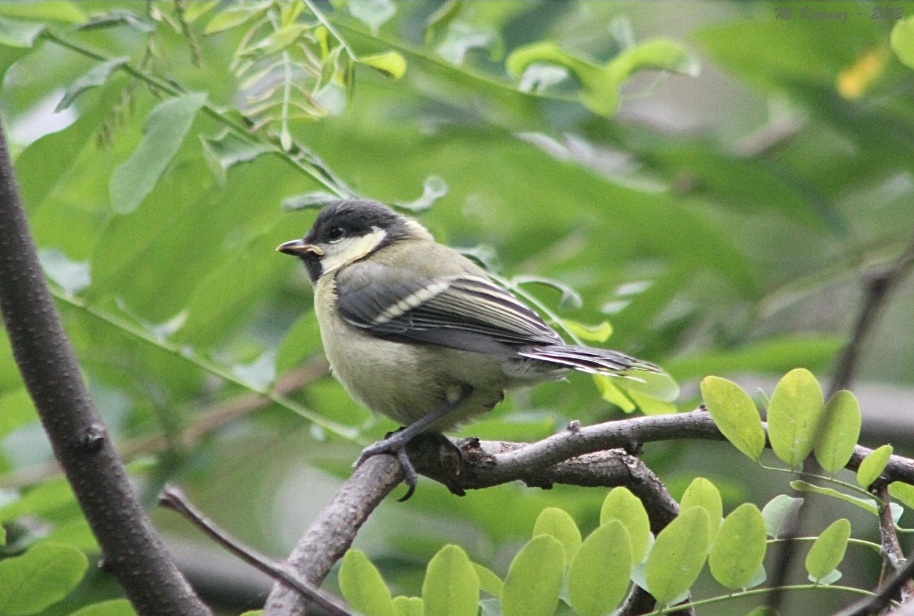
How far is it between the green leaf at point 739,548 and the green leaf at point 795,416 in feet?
0.44

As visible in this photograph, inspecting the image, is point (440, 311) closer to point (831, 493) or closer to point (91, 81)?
point (91, 81)

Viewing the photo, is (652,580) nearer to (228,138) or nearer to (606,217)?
(228,138)

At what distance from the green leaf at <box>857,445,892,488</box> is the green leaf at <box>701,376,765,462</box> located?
190 mm

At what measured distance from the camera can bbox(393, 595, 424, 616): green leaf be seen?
1875 millimetres

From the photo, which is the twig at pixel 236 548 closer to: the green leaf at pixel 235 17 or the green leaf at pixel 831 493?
the green leaf at pixel 831 493

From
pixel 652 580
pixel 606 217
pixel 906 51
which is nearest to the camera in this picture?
pixel 652 580

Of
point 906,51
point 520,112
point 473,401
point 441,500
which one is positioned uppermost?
point 906,51

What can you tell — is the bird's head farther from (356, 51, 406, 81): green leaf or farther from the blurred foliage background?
(356, 51, 406, 81): green leaf

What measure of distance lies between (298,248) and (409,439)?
3.40ft

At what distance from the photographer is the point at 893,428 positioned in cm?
440

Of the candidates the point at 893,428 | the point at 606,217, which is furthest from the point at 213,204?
the point at 893,428

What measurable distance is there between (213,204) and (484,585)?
1.66 meters

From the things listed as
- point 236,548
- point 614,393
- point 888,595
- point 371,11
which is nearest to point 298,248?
point 371,11

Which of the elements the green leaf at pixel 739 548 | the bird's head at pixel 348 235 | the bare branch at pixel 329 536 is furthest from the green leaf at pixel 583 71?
the green leaf at pixel 739 548
